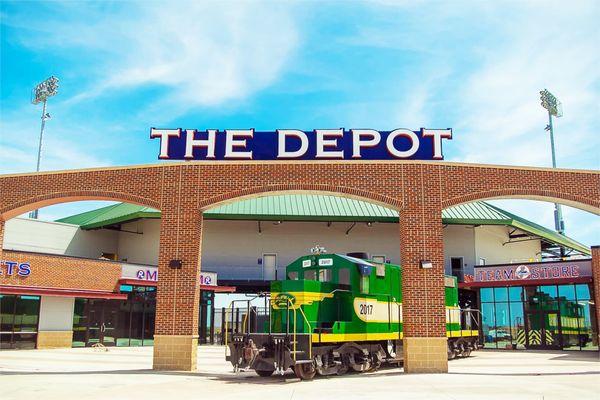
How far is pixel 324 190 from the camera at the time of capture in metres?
19.0

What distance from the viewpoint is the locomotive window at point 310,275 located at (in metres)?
17.8

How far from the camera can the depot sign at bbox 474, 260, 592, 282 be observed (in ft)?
105

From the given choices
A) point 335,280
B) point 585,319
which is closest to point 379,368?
point 335,280

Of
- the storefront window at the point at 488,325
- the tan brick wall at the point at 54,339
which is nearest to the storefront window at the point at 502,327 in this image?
the storefront window at the point at 488,325

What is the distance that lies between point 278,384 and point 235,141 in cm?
848

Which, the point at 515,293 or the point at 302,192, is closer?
the point at 302,192

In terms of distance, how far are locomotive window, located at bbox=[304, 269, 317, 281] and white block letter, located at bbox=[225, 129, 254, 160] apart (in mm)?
Answer: 4551

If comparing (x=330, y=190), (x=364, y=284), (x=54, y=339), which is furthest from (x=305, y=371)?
(x=54, y=339)

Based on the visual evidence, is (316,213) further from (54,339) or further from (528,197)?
(528,197)

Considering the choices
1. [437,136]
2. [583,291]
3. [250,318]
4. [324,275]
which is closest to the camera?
[250,318]

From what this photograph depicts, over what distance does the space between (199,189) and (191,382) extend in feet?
21.5

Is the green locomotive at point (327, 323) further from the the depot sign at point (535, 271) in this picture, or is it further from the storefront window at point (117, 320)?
the storefront window at point (117, 320)

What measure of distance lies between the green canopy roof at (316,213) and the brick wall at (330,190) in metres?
19.8

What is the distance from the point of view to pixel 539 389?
46.1 ft
